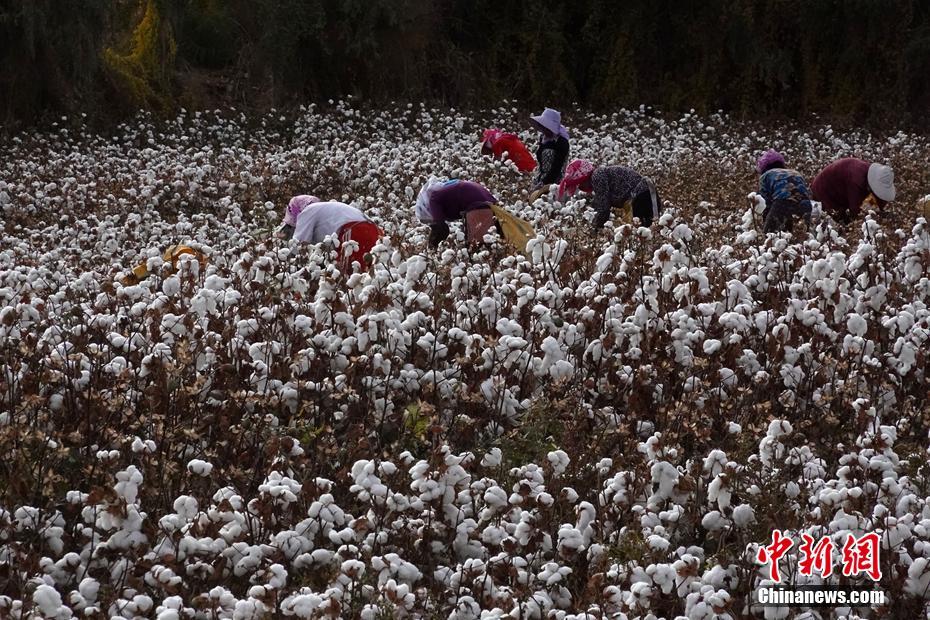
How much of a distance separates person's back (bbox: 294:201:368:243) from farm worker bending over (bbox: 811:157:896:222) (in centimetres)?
428

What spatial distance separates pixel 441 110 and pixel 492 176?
811cm

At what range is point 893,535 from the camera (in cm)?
405

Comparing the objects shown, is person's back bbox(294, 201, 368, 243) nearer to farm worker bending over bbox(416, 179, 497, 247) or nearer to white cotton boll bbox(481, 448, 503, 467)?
farm worker bending over bbox(416, 179, 497, 247)

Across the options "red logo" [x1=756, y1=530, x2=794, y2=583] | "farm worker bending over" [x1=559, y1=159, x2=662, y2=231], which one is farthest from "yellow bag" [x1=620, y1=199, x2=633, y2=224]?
"red logo" [x1=756, y1=530, x2=794, y2=583]

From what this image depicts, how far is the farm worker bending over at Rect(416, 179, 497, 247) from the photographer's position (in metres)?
9.61

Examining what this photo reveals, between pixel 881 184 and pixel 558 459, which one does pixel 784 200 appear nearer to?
pixel 881 184

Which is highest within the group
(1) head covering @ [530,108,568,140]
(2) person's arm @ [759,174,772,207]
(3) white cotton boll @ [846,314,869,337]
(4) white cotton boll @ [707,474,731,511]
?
(1) head covering @ [530,108,568,140]

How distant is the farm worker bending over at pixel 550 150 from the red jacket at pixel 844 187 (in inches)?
155

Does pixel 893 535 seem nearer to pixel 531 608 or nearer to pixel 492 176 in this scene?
pixel 531 608

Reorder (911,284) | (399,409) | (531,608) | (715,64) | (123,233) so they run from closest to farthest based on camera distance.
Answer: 1. (531,608)
2. (399,409)
3. (911,284)
4. (123,233)
5. (715,64)

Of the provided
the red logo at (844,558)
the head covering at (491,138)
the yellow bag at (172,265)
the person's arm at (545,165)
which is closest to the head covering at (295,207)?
the yellow bag at (172,265)

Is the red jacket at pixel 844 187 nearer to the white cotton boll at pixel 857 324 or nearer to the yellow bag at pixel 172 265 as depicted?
the white cotton boll at pixel 857 324

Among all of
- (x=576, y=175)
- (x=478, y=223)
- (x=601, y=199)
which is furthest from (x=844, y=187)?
(x=478, y=223)

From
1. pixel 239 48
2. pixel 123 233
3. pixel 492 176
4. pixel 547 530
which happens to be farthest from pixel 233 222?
pixel 239 48
